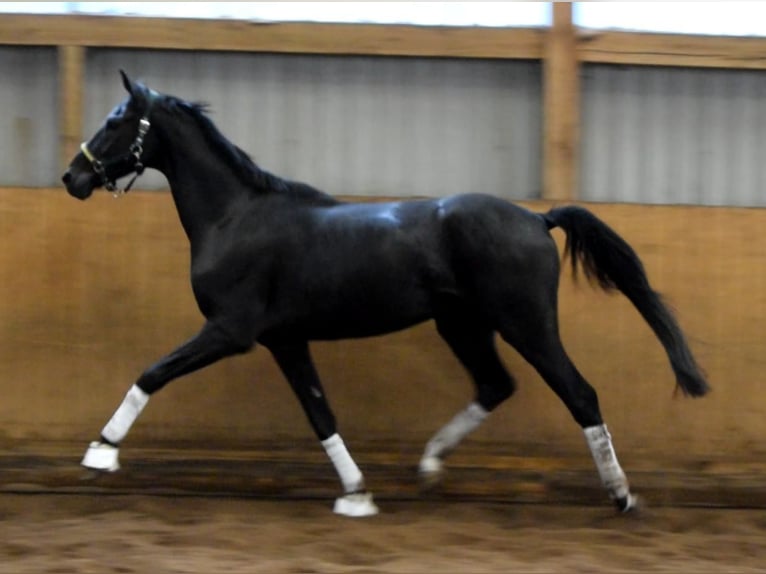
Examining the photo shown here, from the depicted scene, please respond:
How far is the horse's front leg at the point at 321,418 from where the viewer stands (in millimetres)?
5309

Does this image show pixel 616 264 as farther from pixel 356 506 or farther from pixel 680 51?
pixel 356 506

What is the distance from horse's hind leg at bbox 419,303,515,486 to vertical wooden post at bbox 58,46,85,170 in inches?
89.3

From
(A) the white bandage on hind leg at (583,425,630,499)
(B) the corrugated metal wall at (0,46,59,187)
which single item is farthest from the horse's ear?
(A) the white bandage on hind leg at (583,425,630,499)

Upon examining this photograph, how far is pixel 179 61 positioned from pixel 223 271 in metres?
1.63

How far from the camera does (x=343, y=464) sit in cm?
533

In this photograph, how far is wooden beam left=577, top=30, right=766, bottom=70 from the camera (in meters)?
6.12

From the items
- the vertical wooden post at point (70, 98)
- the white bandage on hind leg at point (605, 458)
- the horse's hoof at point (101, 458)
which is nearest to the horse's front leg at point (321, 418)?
the horse's hoof at point (101, 458)

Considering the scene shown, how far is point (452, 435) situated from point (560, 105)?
193 centimetres

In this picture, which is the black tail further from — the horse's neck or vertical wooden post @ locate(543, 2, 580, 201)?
the horse's neck

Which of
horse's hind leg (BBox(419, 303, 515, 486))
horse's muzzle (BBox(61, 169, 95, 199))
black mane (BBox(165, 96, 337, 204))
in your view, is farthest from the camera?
horse's hind leg (BBox(419, 303, 515, 486))

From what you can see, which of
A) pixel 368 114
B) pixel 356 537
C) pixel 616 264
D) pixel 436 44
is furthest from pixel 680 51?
pixel 356 537

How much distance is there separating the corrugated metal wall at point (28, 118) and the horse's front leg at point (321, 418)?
1875mm

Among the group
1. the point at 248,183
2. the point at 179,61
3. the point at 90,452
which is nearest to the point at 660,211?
the point at 248,183

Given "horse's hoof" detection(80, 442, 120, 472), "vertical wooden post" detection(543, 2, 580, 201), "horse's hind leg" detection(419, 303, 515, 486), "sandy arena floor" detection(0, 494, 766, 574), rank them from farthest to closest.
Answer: "vertical wooden post" detection(543, 2, 580, 201) → "horse's hind leg" detection(419, 303, 515, 486) → "horse's hoof" detection(80, 442, 120, 472) → "sandy arena floor" detection(0, 494, 766, 574)
